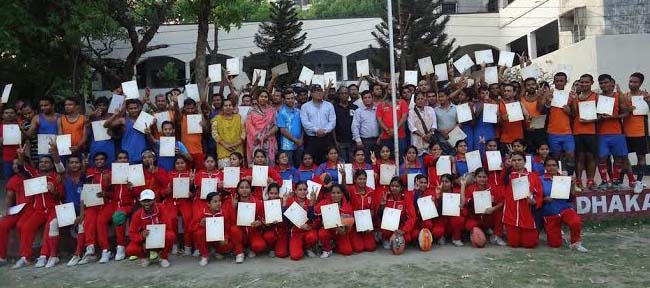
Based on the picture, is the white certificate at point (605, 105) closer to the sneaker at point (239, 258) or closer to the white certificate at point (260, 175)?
→ the white certificate at point (260, 175)

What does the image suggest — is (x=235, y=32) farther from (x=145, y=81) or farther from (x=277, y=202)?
(x=277, y=202)

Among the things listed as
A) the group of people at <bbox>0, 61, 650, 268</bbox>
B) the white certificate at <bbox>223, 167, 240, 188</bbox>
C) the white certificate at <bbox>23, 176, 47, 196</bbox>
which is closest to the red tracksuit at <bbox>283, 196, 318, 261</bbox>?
the group of people at <bbox>0, 61, 650, 268</bbox>

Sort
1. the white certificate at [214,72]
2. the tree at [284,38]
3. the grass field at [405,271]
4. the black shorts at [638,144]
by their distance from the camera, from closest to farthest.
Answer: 1. the grass field at [405,271]
2. the black shorts at [638,144]
3. the white certificate at [214,72]
4. the tree at [284,38]

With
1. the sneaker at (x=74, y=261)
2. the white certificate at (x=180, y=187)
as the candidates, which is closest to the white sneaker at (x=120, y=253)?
the sneaker at (x=74, y=261)

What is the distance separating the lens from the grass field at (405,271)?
4492 millimetres

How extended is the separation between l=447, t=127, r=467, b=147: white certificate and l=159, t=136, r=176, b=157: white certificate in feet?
10.8

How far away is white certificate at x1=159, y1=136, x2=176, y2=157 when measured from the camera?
236 inches

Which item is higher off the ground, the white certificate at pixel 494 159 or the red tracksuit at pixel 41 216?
the white certificate at pixel 494 159

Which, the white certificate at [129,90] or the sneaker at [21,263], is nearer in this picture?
the sneaker at [21,263]

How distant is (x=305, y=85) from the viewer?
742 cm

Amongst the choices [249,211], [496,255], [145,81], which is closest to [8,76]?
[249,211]

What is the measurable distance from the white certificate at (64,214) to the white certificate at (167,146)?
42.2 inches

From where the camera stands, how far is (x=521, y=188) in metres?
5.52

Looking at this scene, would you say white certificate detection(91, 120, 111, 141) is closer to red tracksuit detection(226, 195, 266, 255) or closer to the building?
red tracksuit detection(226, 195, 266, 255)
